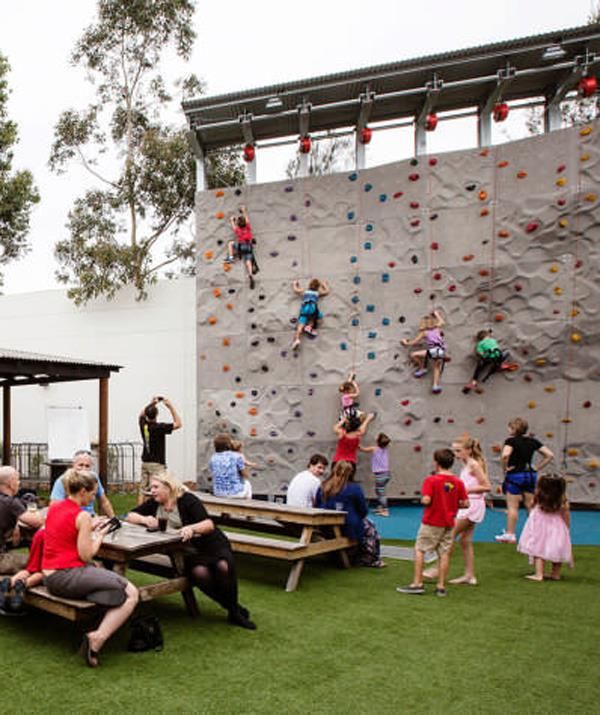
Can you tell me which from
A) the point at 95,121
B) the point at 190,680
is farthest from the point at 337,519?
the point at 95,121

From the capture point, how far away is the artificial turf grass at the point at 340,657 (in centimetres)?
339

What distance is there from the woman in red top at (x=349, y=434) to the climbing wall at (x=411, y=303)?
0.36 m

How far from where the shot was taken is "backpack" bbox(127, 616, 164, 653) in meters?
4.06

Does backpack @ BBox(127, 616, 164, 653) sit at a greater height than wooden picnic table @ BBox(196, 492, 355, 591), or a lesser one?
lesser

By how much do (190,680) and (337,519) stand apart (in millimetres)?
2783

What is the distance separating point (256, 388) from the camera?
11.9 m

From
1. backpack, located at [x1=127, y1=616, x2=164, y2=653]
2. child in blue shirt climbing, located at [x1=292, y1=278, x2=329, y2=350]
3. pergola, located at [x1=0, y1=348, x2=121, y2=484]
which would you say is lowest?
backpack, located at [x1=127, y1=616, x2=164, y2=653]

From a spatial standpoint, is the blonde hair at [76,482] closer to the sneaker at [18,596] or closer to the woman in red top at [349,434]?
the sneaker at [18,596]

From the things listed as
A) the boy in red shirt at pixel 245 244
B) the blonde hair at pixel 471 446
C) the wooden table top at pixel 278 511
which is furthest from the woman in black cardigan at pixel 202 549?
the boy in red shirt at pixel 245 244

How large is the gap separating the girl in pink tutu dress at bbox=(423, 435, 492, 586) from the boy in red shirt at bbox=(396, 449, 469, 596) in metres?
0.52

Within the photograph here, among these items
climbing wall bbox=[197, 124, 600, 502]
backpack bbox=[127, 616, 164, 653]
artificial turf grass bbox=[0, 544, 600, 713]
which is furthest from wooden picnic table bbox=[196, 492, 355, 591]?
climbing wall bbox=[197, 124, 600, 502]

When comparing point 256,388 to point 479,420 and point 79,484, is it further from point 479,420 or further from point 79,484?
point 79,484

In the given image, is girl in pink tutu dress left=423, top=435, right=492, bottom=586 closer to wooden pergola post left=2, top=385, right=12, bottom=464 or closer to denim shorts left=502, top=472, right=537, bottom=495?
denim shorts left=502, top=472, right=537, bottom=495

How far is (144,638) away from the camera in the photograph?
4.09 meters
